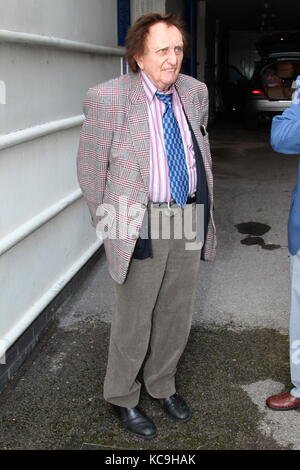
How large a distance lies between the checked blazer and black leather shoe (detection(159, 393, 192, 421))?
0.76 meters

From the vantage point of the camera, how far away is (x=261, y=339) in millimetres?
3584

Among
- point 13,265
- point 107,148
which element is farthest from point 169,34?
point 13,265

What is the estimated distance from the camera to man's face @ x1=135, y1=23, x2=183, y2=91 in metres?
2.32

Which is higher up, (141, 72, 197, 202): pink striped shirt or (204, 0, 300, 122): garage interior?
(204, 0, 300, 122): garage interior

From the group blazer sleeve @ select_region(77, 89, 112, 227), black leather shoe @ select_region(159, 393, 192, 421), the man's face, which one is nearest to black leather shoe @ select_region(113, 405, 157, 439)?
black leather shoe @ select_region(159, 393, 192, 421)

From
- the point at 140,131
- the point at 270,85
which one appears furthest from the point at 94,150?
the point at 270,85

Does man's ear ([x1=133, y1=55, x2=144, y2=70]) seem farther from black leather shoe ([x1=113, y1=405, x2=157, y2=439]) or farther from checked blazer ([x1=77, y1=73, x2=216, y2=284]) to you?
black leather shoe ([x1=113, y1=405, x2=157, y2=439])

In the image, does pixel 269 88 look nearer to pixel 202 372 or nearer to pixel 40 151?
pixel 40 151

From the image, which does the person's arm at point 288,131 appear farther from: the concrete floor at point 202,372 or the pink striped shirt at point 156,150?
the concrete floor at point 202,372

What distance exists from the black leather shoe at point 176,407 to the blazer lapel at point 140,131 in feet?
3.77

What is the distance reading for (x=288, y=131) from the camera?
2.35 m

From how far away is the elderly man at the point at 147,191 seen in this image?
2.35 metres

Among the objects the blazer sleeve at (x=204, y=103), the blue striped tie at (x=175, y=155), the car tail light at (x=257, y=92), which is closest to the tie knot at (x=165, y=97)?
the blue striped tie at (x=175, y=155)

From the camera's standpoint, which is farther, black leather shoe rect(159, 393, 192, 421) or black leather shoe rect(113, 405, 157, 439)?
black leather shoe rect(159, 393, 192, 421)
